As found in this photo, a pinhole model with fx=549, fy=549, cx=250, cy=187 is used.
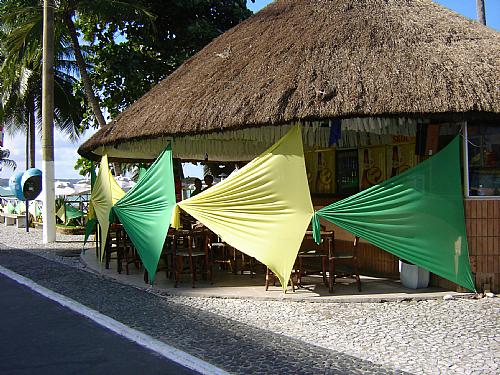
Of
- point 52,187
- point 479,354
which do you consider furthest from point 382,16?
point 52,187

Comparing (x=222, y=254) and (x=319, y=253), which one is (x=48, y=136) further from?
(x=319, y=253)

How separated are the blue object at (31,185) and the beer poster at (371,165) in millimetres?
15242

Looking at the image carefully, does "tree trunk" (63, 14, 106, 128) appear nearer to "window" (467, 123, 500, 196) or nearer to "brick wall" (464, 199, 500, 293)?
"window" (467, 123, 500, 196)

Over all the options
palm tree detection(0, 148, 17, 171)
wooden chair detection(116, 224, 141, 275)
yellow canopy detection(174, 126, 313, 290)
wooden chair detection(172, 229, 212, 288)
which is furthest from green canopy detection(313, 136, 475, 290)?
palm tree detection(0, 148, 17, 171)

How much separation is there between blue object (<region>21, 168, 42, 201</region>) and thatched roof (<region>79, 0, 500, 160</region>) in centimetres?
1162

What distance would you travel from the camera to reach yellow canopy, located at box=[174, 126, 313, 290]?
8.52 m

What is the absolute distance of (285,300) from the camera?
27.5 feet

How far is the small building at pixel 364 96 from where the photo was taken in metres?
8.22

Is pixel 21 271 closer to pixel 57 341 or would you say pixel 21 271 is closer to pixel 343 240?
pixel 57 341

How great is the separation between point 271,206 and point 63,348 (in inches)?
153

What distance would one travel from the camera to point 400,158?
1052 centimetres

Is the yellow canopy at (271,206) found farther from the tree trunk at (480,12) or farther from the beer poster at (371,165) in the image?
the tree trunk at (480,12)

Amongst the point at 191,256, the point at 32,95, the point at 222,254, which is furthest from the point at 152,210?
the point at 32,95

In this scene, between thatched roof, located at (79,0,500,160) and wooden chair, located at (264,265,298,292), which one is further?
wooden chair, located at (264,265,298,292)
